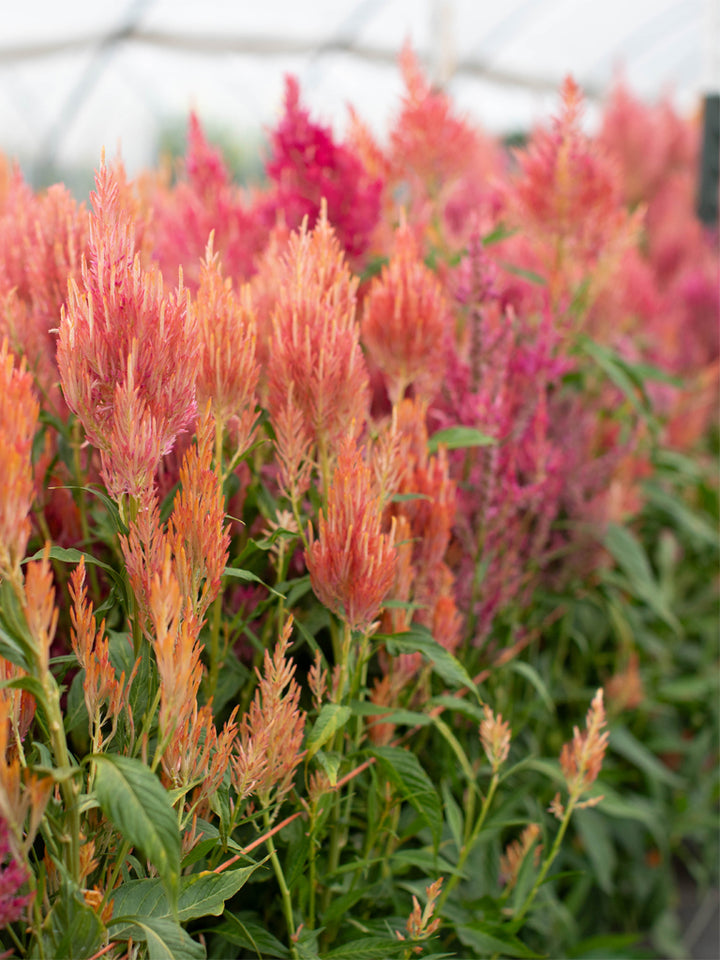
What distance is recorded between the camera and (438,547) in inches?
27.1

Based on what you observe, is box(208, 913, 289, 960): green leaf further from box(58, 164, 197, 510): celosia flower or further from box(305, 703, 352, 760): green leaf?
box(58, 164, 197, 510): celosia flower

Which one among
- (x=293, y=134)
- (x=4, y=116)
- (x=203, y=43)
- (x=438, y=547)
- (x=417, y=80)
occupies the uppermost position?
(x=203, y=43)

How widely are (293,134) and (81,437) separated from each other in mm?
422

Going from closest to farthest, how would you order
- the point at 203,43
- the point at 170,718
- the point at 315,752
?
the point at 170,718, the point at 315,752, the point at 203,43

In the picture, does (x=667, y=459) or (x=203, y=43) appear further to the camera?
(x=203, y=43)

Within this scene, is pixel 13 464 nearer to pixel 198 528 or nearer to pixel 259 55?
pixel 198 528

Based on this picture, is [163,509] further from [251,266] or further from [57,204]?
[251,266]

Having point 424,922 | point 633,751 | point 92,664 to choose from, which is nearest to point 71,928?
point 92,664

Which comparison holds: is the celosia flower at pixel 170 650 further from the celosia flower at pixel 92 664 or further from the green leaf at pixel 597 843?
the green leaf at pixel 597 843

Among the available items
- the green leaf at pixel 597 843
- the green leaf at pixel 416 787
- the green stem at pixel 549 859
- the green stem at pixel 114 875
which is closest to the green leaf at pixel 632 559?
the green leaf at pixel 597 843

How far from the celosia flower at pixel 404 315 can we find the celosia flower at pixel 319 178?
0.24 m

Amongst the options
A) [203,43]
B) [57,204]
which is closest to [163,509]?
[57,204]

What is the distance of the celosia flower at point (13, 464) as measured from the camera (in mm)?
366

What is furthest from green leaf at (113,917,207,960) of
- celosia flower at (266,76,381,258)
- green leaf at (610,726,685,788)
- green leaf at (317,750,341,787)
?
green leaf at (610,726,685,788)
